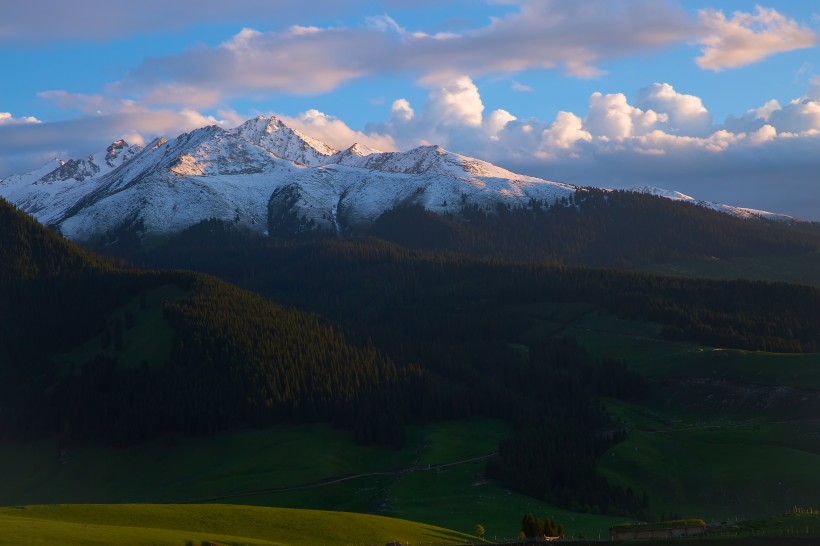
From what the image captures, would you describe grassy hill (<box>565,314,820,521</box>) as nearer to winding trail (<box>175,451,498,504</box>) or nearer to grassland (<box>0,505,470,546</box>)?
winding trail (<box>175,451,498,504</box>)

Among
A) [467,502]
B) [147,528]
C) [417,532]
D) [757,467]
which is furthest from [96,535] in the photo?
[757,467]

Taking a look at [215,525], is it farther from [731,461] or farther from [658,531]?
[731,461]

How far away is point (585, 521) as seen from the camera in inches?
5349

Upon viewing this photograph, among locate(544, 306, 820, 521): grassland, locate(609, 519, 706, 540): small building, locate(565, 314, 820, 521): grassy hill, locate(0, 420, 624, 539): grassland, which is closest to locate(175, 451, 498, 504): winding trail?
locate(0, 420, 624, 539): grassland

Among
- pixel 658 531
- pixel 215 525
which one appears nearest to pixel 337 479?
pixel 215 525

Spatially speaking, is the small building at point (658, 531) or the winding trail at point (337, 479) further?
the winding trail at point (337, 479)

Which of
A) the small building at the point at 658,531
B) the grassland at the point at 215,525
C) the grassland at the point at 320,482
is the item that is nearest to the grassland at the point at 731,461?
the grassland at the point at 320,482

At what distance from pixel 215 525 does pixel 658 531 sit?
4271cm

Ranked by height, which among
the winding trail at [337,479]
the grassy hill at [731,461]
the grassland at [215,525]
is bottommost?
the winding trail at [337,479]

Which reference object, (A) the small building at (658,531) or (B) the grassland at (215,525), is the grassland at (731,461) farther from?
(B) the grassland at (215,525)

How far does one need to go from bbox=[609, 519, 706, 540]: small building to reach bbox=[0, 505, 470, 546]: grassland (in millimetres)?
16572

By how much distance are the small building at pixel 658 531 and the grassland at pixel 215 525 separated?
16.6 meters

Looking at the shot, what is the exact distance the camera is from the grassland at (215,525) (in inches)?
3504

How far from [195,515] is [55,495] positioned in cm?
9310
